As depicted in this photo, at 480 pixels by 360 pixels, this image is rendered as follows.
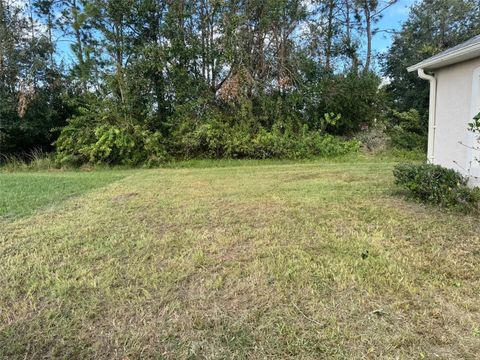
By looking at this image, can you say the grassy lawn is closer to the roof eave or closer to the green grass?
the green grass

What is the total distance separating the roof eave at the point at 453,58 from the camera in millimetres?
4584

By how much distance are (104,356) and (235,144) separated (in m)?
9.18

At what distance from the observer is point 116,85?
10938mm

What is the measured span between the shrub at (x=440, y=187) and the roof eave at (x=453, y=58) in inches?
67.6

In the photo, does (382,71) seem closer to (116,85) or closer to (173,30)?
(173,30)

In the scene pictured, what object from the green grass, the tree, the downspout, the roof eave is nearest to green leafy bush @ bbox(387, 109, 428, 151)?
the tree

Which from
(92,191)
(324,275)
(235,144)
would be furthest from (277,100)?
(324,275)

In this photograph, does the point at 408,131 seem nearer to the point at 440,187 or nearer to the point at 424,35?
the point at 424,35

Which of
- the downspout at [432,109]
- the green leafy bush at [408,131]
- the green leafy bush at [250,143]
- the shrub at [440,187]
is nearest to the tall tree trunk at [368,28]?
the green leafy bush at [408,131]

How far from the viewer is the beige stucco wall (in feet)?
16.5

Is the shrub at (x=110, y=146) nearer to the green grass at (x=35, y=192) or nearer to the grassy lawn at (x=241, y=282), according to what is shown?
the green grass at (x=35, y=192)

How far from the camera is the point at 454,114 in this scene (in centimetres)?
534

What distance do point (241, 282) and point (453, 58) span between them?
4.80 m

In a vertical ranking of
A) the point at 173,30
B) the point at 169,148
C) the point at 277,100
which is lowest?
the point at 169,148
